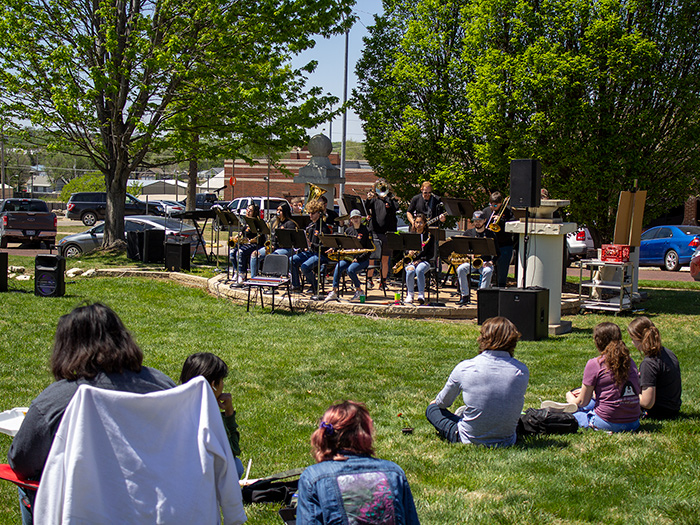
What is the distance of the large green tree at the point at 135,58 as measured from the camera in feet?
61.6

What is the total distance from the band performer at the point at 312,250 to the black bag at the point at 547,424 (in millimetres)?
7331

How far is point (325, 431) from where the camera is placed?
124 inches

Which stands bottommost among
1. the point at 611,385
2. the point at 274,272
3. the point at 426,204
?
the point at 611,385

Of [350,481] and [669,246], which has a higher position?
[669,246]

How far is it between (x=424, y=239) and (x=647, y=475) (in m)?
7.91

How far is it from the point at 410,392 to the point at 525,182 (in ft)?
13.9

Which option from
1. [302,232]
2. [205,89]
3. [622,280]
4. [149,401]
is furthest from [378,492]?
[205,89]

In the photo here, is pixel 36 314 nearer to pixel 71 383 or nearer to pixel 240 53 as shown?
pixel 71 383

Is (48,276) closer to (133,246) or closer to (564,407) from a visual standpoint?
(133,246)

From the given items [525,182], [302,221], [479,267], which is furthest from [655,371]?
[302,221]

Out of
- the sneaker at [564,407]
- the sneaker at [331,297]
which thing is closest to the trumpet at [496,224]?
the sneaker at [331,297]

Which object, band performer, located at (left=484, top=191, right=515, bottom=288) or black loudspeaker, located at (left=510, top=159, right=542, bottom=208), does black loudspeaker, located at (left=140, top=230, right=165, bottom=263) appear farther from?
black loudspeaker, located at (left=510, top=159, right=542, bottom=208)

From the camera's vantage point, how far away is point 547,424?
600cm

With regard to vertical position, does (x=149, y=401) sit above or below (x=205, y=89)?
below
